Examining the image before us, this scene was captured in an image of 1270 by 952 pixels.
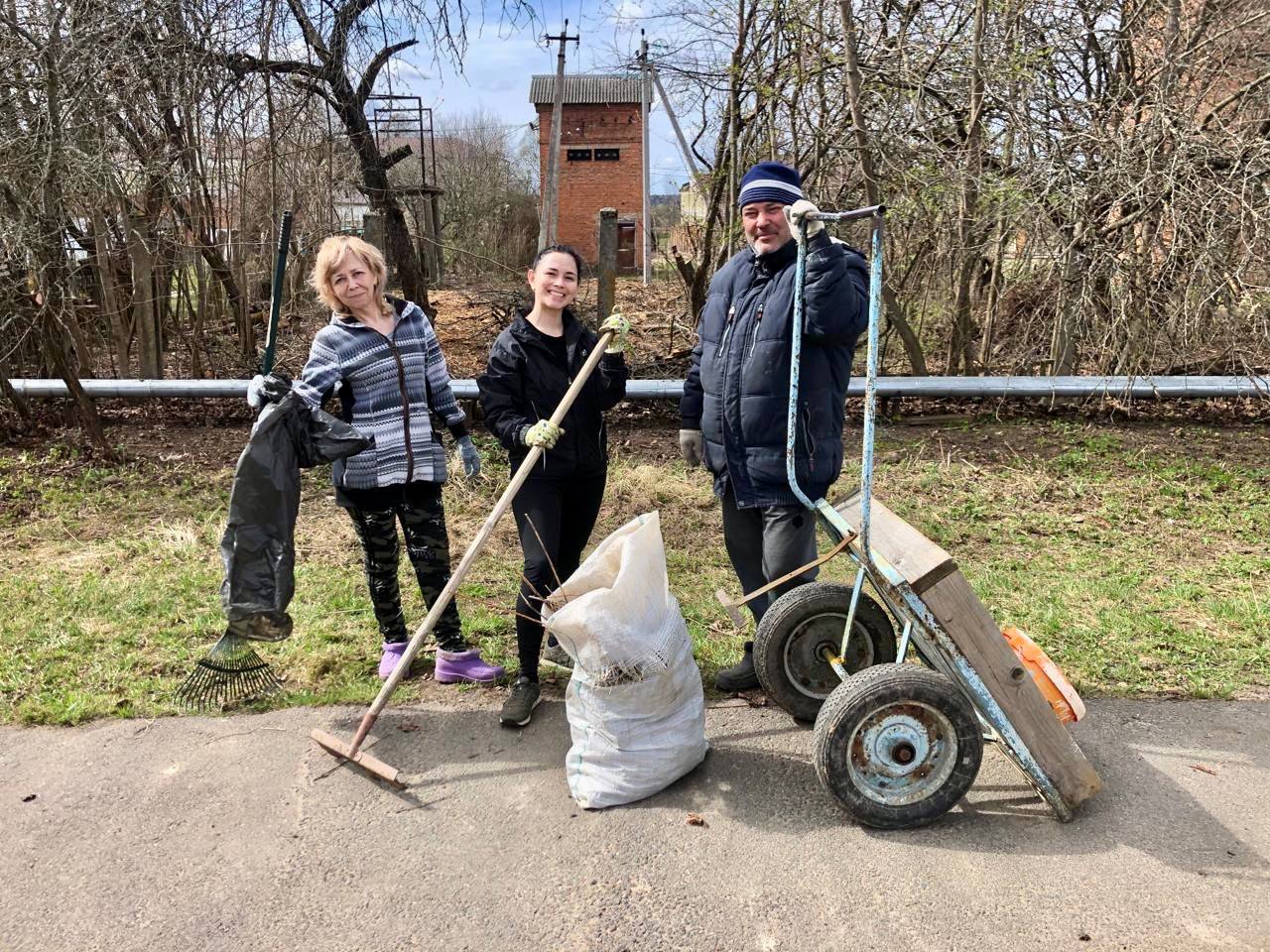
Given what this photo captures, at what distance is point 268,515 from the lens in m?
3.11

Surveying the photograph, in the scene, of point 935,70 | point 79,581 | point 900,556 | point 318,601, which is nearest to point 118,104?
point 79,581

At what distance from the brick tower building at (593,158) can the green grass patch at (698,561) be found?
21702 millimetres

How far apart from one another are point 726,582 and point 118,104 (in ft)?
18.2

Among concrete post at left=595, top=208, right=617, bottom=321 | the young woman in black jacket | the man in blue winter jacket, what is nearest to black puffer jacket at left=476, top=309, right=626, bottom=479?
the young woman in black jacket

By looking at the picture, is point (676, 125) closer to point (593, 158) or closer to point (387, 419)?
point (387, 419)

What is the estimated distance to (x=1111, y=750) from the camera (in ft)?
10.2

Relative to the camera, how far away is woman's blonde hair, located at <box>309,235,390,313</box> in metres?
3.26

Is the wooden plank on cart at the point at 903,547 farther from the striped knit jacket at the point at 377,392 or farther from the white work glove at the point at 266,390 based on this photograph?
the white work glove at the point at 266,390

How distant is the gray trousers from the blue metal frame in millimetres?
267

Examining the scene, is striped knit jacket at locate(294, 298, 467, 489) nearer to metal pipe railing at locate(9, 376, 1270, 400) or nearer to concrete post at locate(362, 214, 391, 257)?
metal pipe railing at locate(9, 376, 1270, 400)

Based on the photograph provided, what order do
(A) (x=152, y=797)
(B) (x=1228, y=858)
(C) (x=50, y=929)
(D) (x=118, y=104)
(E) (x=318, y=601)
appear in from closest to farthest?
(C) (x=50, y=929), (B) (x=1228, y=858), (A) (x=152, y=797), (E) (x=318, y=601), (D) (x=118, y=104)

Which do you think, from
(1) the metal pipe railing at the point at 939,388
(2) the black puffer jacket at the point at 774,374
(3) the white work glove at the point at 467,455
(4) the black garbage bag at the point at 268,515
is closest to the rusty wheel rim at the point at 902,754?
(2) the black puffer jacket at the point at 774,374

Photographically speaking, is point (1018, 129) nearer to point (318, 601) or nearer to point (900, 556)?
point (900, 556)

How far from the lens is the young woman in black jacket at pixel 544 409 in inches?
129
